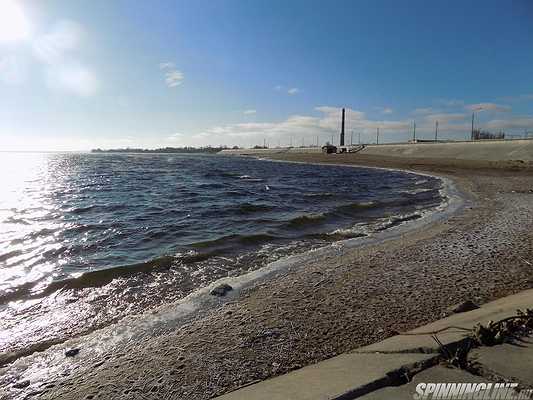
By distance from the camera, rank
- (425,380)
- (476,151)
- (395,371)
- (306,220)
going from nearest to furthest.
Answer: (425,380)
(395,371)
(306,220)
(476,151)

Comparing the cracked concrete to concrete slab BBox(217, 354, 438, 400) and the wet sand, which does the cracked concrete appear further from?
the wet sand

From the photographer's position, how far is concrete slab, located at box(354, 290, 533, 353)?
2932 mm

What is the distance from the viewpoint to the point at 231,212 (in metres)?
14.5

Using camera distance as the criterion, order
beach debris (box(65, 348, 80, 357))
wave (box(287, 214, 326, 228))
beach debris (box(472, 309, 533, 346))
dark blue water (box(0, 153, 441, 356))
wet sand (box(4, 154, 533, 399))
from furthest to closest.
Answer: wave (box(287, 214, 326, 228)), dark blue water (box(0, 153, 441, 356)), beach debris (box(65, 348, 80, 357)), wet sand (box(4, 154, 533, 399)), beach debris (box(472, 309, 533, 346))

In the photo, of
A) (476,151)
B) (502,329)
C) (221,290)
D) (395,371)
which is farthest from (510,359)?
(476,151)

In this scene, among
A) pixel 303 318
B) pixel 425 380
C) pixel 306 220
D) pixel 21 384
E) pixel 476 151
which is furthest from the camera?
pixel 476 151

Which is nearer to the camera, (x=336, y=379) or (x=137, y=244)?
(x=336, y=379)

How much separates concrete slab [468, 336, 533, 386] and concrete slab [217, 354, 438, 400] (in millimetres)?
335

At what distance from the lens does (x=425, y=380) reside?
2400mm

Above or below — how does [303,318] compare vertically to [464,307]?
below

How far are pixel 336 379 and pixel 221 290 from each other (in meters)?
3.52

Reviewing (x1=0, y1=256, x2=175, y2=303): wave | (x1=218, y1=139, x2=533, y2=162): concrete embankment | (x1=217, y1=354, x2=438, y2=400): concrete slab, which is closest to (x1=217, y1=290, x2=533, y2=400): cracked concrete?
(x1=217, y1=354, x2=438, y2=400): concrete slab

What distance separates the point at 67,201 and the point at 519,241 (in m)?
19.7

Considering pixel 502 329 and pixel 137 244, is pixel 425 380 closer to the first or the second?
pixel 502 329
